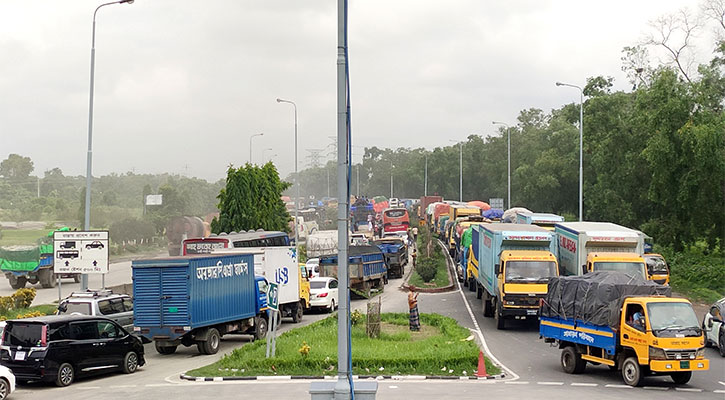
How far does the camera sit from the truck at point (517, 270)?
25.9m

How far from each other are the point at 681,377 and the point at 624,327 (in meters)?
1.63

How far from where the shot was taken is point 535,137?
10250 centimetres

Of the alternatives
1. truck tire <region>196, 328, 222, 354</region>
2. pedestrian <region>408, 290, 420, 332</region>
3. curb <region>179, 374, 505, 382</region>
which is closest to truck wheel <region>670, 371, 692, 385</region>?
curb <region>179, 374, 505, 382</region>

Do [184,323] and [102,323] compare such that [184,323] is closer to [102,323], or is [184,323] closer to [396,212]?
[102,323]

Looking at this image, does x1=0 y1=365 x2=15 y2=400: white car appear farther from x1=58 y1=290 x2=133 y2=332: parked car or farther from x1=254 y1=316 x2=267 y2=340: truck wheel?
x1=254 y1=316 x2=267 y2=340: truck wheel

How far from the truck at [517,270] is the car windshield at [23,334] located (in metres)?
14.3

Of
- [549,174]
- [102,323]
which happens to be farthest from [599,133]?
[102,323]

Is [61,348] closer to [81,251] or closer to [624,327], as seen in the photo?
[81,251]

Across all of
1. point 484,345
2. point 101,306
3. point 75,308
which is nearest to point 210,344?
point 101,306

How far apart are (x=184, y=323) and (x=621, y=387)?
1149cm

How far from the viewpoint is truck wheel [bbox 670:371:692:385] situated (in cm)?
1719

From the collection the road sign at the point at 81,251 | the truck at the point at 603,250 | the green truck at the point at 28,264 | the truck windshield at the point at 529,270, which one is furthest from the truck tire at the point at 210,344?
the green truck at the point at 28,264

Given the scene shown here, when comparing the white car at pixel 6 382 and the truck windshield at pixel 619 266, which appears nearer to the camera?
the white car at pixel 6 382

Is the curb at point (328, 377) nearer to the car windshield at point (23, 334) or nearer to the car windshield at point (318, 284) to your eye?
the car windshield at point (23, 334)
